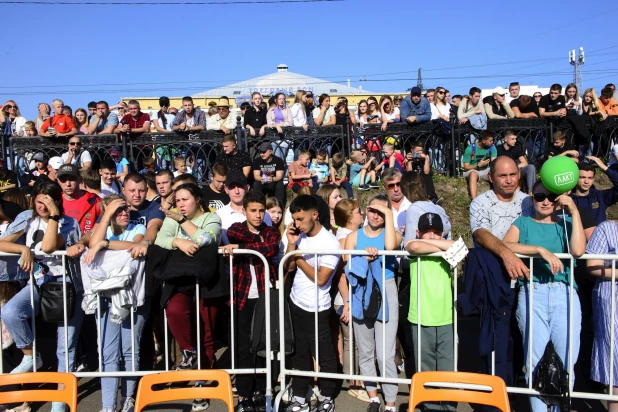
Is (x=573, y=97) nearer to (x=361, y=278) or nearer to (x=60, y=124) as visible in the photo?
(x=361, y=278)

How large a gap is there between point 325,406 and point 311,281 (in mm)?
1049

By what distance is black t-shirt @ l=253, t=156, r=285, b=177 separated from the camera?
8750 mm

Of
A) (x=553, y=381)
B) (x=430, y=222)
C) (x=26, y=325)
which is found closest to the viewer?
(x=553, y=381)

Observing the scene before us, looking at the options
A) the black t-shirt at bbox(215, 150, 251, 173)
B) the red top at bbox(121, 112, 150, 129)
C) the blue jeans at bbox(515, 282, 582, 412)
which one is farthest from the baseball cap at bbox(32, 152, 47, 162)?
the blue jeans at bbox(515, 282, 582, 412)

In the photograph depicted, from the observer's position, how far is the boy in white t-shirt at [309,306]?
466 centimetres

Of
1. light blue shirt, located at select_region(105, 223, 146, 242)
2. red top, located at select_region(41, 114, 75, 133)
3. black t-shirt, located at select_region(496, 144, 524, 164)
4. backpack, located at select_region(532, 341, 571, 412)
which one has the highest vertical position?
red top, located at select_region(41, 114, 75, 133)

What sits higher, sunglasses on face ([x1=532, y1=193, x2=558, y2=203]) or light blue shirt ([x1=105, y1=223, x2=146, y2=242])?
sunglasses on face ([x1=532, y1=193, x2=558, y2=203])

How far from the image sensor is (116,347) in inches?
185

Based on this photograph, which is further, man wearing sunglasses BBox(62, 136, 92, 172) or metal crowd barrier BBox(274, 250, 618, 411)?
man wearing sunglasses BBox(62, 136, 92, 172)

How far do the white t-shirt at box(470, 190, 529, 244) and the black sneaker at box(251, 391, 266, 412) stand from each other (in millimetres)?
2284

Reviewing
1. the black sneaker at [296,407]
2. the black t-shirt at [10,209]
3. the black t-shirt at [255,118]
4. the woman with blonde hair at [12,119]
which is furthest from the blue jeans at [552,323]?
the woman with blonde hair at [12,119]

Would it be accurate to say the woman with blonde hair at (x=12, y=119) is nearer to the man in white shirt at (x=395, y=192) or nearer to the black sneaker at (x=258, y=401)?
the man in white shirt at (x=395, y=192)

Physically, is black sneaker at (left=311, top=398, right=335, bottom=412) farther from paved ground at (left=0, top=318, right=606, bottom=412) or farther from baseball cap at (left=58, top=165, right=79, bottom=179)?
baseball cap at (left=58, top=165, right=79, bottom=179)

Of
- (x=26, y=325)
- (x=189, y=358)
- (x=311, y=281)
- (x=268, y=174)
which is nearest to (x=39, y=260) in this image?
(x=26, y=325)
